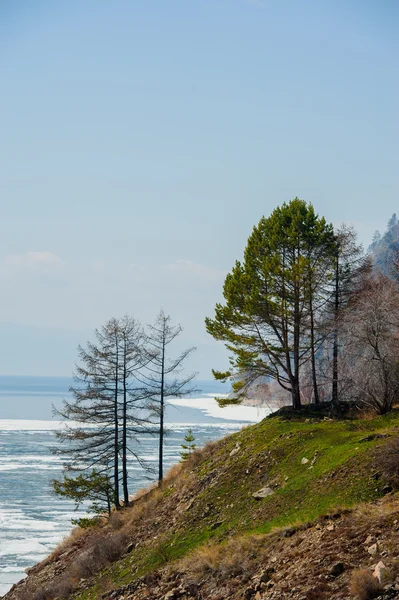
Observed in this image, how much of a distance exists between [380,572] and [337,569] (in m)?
1.16

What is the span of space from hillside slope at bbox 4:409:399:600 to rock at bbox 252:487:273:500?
0.05m

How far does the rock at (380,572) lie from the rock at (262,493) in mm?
9362

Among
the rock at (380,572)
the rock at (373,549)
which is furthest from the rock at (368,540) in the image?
the rock at (380,572)

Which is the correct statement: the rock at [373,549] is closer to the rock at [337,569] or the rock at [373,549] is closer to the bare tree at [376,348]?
the rock at [337,569]

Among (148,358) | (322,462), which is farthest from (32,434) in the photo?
(322,462)

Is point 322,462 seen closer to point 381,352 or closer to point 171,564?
point 171,564

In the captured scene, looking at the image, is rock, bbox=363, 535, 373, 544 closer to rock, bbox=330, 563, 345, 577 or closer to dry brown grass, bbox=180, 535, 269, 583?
rock, bbox=330, 563, 345, 577

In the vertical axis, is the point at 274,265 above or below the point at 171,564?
above

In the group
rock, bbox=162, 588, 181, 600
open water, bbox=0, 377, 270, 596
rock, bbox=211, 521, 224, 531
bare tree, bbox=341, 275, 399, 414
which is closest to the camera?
rock, bbox=162, 588, 181, 600

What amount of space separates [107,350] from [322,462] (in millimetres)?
14360

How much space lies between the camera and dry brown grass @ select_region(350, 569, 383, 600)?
1089 centimetres

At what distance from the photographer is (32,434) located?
90.7 metres

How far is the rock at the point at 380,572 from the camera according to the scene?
11098mm

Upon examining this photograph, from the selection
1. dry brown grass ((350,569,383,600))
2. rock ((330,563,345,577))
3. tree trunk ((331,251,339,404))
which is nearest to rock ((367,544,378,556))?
rock ((330,563,345,577))
